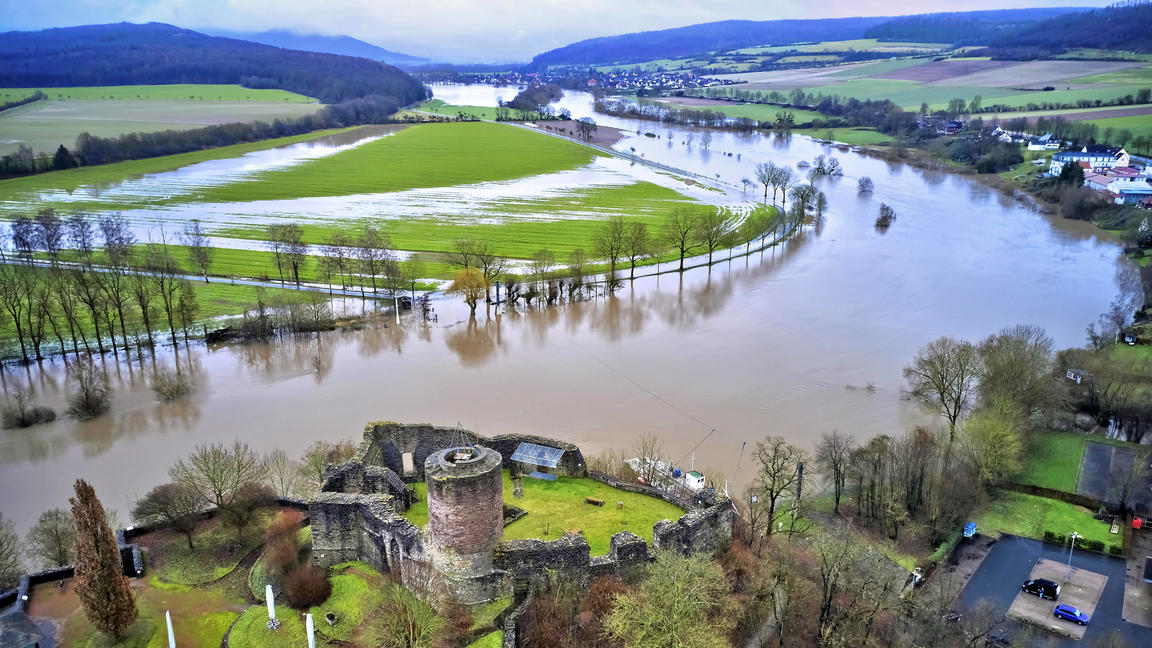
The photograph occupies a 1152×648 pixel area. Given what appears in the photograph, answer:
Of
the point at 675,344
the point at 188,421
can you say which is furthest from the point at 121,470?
the point at 675,344

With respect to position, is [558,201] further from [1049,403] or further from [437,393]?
[1049,403]

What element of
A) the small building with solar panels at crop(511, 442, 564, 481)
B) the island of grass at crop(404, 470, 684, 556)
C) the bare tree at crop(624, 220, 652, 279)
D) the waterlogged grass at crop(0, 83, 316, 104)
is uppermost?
the waterlogged grass at crop(0, 83, 316, 104)

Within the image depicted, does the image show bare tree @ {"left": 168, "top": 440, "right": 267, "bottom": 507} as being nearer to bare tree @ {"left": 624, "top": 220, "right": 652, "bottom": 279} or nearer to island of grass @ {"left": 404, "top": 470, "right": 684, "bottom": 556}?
island of grass @ {"left": 404, "top": 470, "right": 684, "bottom": 556}


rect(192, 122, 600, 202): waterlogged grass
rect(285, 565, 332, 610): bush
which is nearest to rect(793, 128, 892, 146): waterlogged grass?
rect(192, 122, 600, 202): waterlogged grass

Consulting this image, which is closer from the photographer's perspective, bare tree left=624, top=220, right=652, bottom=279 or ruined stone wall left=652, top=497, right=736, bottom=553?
ruined stone wall left=652, top=497, right=736, bottom=553

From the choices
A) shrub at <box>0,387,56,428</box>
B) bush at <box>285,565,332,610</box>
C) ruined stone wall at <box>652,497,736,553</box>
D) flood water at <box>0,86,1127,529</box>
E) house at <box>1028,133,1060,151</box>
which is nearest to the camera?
bush at <box>285,565,332,610</box>

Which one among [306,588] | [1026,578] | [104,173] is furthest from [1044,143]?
[104,173]
